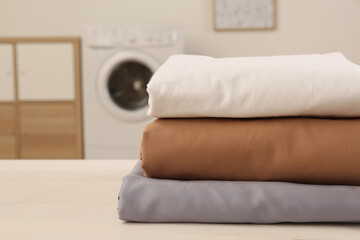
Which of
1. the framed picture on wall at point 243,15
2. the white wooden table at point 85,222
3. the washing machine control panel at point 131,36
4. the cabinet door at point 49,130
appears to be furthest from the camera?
the framed picture on wall at point 243,15

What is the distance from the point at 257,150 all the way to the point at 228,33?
2.94 m

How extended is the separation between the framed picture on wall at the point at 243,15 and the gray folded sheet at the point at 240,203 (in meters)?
2.94

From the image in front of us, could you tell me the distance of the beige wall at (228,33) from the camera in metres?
3.32

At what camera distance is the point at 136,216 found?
1.60ft

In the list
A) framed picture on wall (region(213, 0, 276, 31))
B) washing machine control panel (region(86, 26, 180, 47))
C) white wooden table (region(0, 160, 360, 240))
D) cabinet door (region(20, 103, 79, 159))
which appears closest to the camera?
white wooden table (region(0, 160, 360, 240))

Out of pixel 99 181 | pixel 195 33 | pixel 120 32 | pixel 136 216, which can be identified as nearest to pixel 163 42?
pixel 120 32

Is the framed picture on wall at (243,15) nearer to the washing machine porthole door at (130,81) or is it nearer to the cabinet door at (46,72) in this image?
the washing machine porthole door at (130,81)

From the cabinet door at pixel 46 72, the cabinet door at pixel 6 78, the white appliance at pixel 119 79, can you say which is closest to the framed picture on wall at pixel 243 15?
the white appliance at pixel 119 79

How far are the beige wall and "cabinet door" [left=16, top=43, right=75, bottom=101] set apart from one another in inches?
20.9

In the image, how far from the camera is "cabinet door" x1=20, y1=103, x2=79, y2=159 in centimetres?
289

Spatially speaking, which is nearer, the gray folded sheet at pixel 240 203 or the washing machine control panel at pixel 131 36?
the gray folded sheet at pixel 240 203

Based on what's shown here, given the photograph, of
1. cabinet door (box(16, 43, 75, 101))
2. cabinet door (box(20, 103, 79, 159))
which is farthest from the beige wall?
cabinet door (box(20, 103, 79, 159))

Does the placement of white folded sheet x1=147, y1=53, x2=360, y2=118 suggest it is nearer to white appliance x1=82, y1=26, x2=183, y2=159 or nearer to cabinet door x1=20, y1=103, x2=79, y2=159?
white appliance x1=82, y1=26, x2=183, y2=159

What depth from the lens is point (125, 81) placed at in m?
2.86
